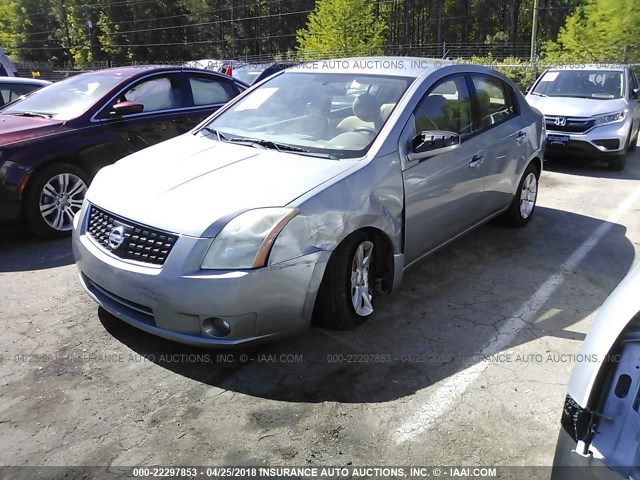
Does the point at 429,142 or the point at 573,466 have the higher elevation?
the point at 429,142

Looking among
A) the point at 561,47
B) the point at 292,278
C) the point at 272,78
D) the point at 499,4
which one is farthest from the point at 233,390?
the point at 499,4

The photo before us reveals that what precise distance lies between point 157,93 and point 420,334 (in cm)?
439

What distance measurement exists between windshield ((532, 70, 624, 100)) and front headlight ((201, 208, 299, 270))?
8.36 metres

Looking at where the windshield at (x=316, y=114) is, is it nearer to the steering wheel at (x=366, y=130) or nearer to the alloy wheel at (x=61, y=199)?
the steering wheel at (x=366, y=130)

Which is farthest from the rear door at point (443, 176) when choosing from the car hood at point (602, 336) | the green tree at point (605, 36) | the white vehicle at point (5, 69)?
the green tree at point (605, 36)

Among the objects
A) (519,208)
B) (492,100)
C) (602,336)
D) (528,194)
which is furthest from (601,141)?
(602,336)

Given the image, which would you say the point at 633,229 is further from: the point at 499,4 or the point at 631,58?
the point at 499,4

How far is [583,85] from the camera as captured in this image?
9.58 metres

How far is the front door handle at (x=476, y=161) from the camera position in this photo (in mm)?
4383

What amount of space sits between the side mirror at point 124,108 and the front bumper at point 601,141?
Result: 6.56 m

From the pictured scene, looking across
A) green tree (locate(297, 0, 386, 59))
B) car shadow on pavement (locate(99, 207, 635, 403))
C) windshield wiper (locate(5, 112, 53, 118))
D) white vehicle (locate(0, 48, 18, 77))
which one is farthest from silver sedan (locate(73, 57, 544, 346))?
green tree (locate(297, 0, 386, 59))

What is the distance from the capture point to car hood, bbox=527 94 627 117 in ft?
28.6

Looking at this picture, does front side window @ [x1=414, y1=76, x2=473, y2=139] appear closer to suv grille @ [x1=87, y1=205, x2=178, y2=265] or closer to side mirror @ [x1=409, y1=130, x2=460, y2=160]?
side mirror @ [x1=409, y1=130, x2=460, y2=160]

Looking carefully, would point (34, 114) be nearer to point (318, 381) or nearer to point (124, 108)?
point (124, 108)
